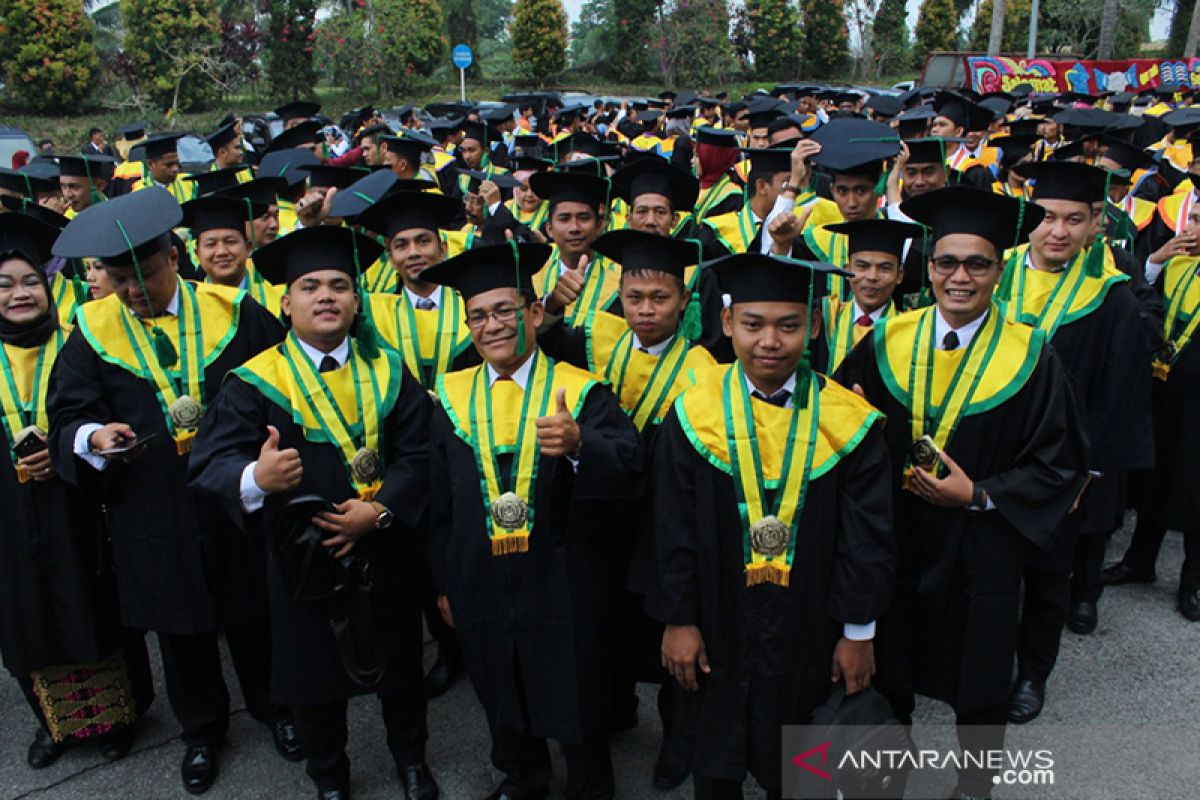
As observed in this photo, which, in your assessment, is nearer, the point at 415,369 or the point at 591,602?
the point at 591,602

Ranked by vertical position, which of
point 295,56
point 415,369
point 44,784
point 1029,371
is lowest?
point 44,784

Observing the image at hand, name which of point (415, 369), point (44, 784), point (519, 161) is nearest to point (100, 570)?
point (44, 784)

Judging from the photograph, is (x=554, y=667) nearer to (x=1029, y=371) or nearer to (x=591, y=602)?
(x=591, y=602)

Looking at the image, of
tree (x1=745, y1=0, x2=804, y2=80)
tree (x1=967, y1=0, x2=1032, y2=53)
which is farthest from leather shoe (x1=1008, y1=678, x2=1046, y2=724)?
tree (x1=967, y1=0, x2=1032, y2=53)

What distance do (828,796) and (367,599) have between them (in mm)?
1675

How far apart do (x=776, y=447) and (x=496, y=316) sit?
1.07 metres

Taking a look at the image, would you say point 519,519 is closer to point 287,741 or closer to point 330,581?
point 330,581

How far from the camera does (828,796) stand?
266cm

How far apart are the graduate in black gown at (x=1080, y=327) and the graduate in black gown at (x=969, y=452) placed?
79cm

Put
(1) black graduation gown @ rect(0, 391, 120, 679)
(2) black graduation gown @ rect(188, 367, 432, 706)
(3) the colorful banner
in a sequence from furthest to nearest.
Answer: (3) the colorful banner
(1) black graduation gown @ rect(0, 391, 120, 679)
(2) black graduation gown @ rect(188, 367, 432, 706)

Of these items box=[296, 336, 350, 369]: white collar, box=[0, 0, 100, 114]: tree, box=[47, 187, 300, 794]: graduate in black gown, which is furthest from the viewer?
box=[0, 0, 100, 114]: tree

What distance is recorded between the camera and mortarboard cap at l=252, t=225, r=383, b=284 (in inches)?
133

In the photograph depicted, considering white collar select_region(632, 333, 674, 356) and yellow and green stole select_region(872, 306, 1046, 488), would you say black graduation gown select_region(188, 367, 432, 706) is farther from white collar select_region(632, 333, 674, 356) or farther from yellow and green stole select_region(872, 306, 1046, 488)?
yellow and green stole select_region(872, 306, 1046, 488)

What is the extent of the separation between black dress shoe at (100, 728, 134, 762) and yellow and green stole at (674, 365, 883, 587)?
294 cm
